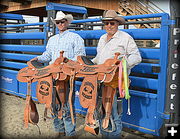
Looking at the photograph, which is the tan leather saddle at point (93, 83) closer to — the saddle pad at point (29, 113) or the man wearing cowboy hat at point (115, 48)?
the man wearing cowboy hat at point (115, 48)

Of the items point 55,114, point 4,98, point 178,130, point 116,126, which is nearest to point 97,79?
point 116,126

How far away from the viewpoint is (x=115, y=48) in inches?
94.1

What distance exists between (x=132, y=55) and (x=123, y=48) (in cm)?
14

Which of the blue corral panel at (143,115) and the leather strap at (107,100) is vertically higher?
the leather strap at (107,100)

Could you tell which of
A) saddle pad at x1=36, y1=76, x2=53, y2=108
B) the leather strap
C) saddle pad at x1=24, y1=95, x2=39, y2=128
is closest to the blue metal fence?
the leather strap

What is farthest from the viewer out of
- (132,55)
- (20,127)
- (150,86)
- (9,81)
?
(9,81)

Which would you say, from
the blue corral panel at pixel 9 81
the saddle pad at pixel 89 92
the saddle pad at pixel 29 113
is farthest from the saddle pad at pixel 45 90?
the blue corral panel at pixel 9 81

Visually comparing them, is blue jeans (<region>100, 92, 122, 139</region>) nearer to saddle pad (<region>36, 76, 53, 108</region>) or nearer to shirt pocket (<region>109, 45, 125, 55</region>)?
shirt pocket (<region>109, 45, 125, 55</region>)

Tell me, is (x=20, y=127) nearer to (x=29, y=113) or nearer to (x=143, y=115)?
(x=29, y=113)

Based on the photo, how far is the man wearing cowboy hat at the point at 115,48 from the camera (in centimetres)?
233

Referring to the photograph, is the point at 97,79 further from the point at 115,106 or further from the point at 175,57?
the point at 175,57

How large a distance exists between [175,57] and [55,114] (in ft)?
5.33

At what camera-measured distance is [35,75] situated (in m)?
2.79

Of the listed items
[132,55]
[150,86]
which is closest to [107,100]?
[132,55]
